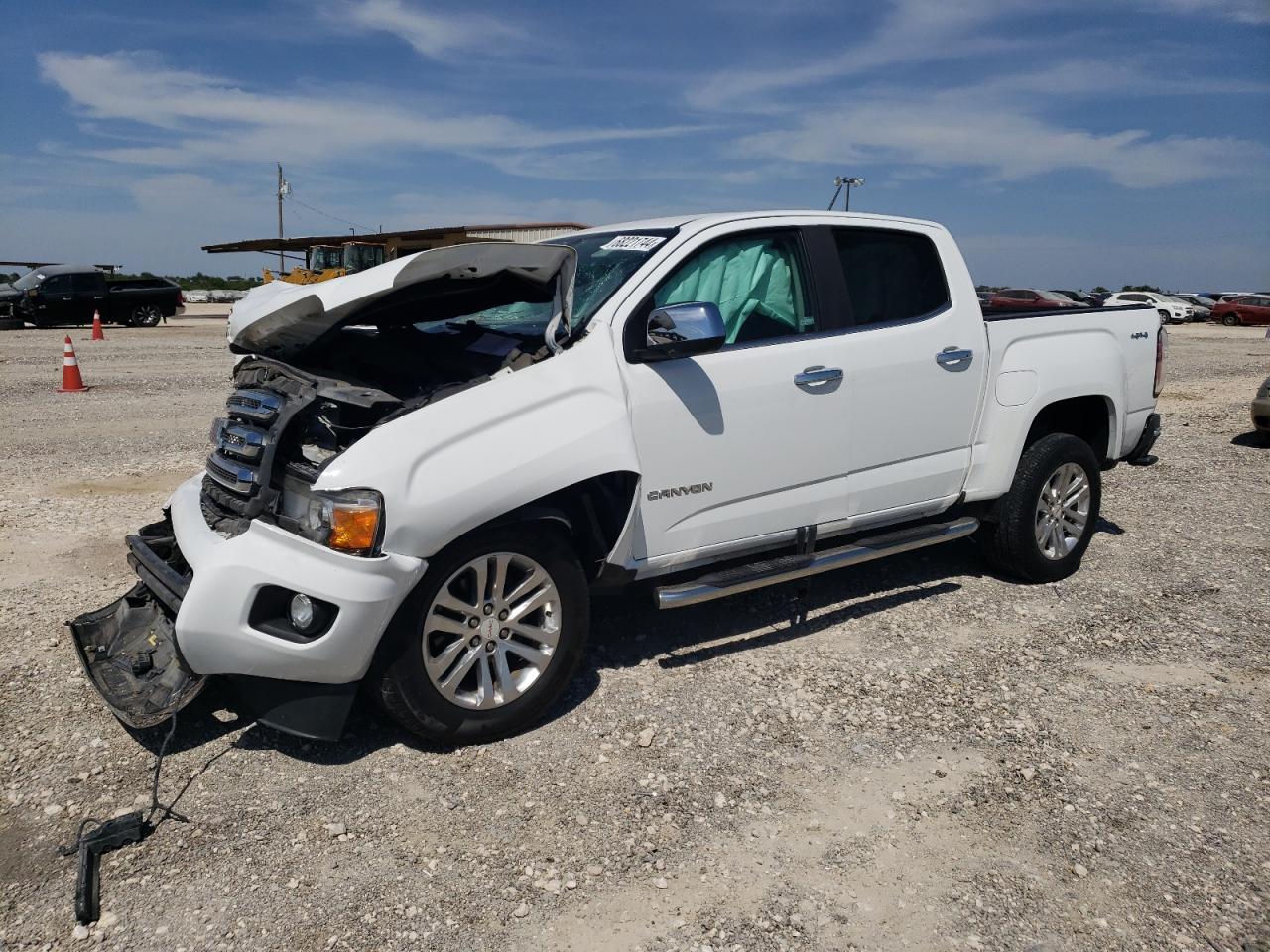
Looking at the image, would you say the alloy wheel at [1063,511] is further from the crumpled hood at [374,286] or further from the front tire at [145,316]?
the front tire at [145,316]

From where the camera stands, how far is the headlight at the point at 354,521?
3227mm

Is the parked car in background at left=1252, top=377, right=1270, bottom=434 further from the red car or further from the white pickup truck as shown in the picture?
the red car

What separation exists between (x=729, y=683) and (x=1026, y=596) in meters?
2.10

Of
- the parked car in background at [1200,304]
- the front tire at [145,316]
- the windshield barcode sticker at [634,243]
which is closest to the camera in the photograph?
the windshield barcode sticker at [634,243]

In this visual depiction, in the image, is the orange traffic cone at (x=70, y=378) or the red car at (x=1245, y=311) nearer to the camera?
the orange traffic cone at (x=70, y=378)

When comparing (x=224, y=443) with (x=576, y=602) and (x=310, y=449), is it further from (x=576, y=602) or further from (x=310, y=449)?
(x=576, y=602)

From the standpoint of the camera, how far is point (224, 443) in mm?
3850

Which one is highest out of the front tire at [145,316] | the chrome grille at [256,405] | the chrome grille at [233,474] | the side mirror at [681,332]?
the side mirror at [681,332]

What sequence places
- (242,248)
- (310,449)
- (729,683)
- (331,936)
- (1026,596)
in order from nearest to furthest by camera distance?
(331,936) → (310,449) → (729,683) → (1026,596) → (242,248)

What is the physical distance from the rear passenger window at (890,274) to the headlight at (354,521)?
2.52 metres

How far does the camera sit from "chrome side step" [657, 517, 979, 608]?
4043 millimetres

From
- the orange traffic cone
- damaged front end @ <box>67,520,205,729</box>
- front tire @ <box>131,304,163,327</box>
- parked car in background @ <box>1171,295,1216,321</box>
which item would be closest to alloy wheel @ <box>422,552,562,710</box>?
damaged front end @ <box>67,520,205,729</box>

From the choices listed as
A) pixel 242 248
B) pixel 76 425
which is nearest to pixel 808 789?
pixel 76 425

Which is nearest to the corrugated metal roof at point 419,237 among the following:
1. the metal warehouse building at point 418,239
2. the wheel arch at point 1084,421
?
the metal warehouse building at point 418,239
